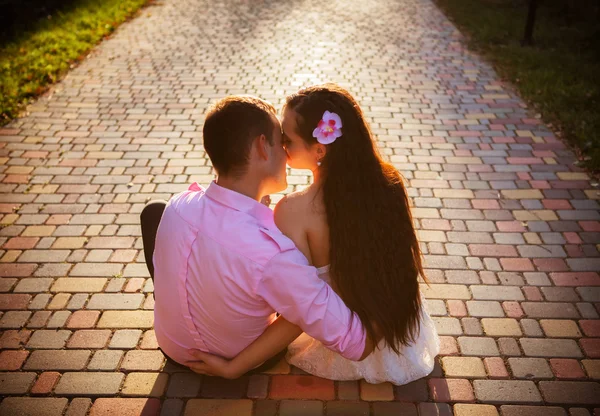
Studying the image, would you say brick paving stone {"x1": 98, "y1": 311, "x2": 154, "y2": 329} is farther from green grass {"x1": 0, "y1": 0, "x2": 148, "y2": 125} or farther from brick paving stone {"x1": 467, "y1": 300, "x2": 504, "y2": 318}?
green grass {"x1": 0, "y1": 0, "x2": 148, "y2": 125}

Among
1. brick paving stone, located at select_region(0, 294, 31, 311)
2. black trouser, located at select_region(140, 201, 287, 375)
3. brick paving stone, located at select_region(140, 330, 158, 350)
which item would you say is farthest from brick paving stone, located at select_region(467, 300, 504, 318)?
brick paving stone, located at select_region(0, 294, 31, 311)

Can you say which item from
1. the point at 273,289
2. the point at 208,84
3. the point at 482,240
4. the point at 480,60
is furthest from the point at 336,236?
the point at 480,60

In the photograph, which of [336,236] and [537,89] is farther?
[537,89]

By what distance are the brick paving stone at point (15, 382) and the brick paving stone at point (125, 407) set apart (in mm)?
422

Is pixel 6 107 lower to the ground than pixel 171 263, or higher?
lower

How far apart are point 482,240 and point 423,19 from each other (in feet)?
24.9

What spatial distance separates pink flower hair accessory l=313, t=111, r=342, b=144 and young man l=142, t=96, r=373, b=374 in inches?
8.4

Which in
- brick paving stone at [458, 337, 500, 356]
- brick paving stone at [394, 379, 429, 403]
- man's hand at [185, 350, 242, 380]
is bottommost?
brick paving stone at [458, 337, 500, 356]

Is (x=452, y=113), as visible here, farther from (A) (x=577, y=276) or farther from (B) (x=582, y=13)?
(B) (x=582, y=13)

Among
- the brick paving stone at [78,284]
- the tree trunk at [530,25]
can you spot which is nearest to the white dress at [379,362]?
the brick paving stone at [78,284]

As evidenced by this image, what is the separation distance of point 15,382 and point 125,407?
66cm

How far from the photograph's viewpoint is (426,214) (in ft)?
13.6

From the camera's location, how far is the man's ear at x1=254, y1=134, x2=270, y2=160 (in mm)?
2182

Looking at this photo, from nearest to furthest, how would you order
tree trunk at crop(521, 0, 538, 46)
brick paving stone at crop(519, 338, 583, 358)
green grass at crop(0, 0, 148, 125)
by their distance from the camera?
brick paving stone at crop(519, 338, 583, 358), green grass at crop(0, 0, 148, 125), tree trunk at crop(521, 0, 538, 46)
